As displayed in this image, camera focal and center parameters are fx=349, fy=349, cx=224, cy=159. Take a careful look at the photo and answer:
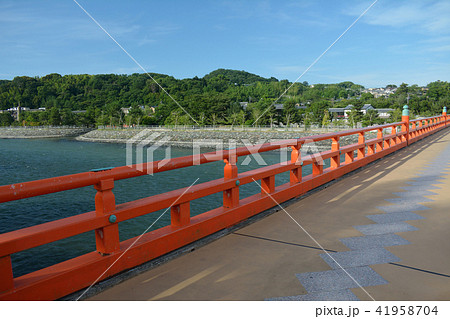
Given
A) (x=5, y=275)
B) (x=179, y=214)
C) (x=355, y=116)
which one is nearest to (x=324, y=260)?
(x=179, y=214)

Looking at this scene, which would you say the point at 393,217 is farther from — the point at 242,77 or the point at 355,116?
the point at 242,77

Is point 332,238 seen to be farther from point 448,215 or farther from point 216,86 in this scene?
point 216,86

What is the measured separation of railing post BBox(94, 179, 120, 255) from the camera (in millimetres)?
2848

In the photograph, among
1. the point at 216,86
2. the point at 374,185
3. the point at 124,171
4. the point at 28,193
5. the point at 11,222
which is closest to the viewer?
the point at 28,193

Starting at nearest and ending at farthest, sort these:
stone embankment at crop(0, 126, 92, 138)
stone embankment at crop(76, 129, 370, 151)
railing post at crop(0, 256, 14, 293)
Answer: railing post at crop(0, 256, 14, 293), stone embankment at crop(76, 129, 370, 151), stone embankment at crop(0, 126, 92, 138)

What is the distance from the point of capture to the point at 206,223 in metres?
3.92

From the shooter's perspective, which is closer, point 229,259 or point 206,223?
point 229,259

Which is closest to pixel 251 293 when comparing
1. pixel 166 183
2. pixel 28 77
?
pixel 166 183

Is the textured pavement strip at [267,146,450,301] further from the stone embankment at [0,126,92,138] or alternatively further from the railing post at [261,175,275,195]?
the stone embankment at [0,126,92,138]

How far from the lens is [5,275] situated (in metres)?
2.25

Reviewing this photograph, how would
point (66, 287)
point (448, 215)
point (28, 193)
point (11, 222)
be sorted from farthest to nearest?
1. point (11, 222)
2. point (448, 215)
3. point (66, 287)
4. point (28, 193)

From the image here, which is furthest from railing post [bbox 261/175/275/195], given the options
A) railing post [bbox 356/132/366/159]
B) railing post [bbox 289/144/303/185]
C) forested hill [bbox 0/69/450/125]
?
forested hill [bbox 0/69/450/125]

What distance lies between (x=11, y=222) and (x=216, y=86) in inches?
2859

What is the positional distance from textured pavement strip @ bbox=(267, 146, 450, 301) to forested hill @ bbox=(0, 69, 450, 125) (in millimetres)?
74557
